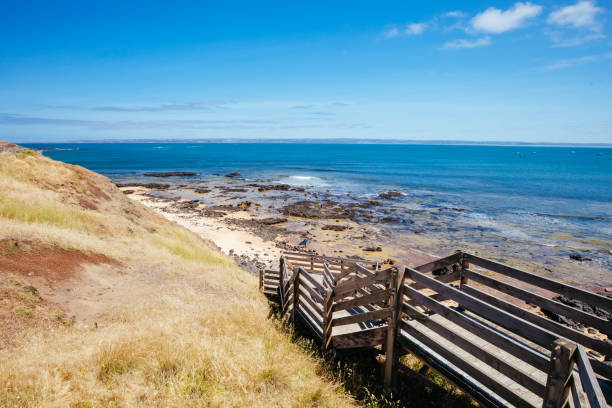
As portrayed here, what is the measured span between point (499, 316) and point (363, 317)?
2.34m

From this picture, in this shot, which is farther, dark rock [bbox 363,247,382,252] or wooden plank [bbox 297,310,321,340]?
dark rock [bbox 363,247,382,252]

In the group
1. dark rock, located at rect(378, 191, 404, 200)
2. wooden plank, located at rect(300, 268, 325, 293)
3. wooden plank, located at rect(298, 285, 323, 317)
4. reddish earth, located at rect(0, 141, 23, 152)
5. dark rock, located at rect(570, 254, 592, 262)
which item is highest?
reddish earth, located at rect(0, 141, 23, 152)

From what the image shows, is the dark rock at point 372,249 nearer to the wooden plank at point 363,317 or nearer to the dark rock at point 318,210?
the dark rock at point 318,210

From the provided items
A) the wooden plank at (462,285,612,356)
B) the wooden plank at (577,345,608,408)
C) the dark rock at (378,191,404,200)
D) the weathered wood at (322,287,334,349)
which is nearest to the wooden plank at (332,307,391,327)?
the weathered wood at (322,287,334,349)

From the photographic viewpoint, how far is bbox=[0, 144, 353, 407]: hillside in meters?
4.31

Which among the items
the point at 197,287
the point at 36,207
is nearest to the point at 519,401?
the point at 197,287

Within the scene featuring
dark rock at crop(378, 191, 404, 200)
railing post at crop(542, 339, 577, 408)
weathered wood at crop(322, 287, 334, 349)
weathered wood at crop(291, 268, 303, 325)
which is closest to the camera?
railing post at crop(542, 339, 577, 408)

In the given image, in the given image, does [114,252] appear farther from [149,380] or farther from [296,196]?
[296,196]

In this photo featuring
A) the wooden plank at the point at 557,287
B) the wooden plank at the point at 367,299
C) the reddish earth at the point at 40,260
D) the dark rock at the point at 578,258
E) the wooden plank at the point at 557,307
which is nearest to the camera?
the wooden plank at the point at 557,307

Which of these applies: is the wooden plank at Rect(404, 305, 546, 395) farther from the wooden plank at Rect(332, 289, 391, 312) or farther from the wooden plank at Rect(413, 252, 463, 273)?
the wooden plank at Rect(413, 252, 463, 273)

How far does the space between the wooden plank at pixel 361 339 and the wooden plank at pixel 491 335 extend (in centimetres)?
103

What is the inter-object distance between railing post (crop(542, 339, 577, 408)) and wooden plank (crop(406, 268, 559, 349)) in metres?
0.23

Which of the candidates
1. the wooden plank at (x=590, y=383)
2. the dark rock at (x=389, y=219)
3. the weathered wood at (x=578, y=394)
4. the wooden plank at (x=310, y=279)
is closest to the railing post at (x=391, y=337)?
the wooden plank at (x=310, y=279)

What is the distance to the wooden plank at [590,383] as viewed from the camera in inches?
101
